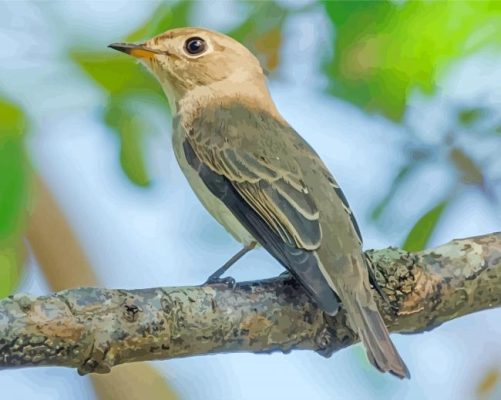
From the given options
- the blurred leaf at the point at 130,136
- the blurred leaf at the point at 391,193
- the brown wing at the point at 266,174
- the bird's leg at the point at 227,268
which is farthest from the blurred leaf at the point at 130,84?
the blurred leaf at the point at 391,193

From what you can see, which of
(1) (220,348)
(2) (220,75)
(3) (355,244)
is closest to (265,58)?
(2) (220,75)

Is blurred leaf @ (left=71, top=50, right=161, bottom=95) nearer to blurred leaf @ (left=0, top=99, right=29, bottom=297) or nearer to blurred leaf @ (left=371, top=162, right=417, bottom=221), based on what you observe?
blurred leaf @ (left=0, top=99, right=29, bottom=297)

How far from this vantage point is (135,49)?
395 cm

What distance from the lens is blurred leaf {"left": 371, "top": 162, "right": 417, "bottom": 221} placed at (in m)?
3.79

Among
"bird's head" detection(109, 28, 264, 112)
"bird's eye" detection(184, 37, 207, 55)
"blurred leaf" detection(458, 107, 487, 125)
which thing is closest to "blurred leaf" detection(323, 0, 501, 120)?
"blurred leaf" detection(458, 107, 487, 125)

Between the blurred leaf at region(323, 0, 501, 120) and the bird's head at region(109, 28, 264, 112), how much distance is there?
57 cm

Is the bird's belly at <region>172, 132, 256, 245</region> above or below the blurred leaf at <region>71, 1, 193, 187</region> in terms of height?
below

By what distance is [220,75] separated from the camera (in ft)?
14.3

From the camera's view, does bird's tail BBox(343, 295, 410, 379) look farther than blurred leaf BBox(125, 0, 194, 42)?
No

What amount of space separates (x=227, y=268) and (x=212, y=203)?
1.18 feet

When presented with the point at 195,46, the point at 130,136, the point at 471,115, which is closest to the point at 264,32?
the point at 195,46

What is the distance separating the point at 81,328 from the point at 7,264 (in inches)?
56.1

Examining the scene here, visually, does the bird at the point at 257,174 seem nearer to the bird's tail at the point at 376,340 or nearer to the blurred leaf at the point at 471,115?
the bird's tail at the point at 376,340

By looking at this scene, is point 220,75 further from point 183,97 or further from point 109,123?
point 109,123
